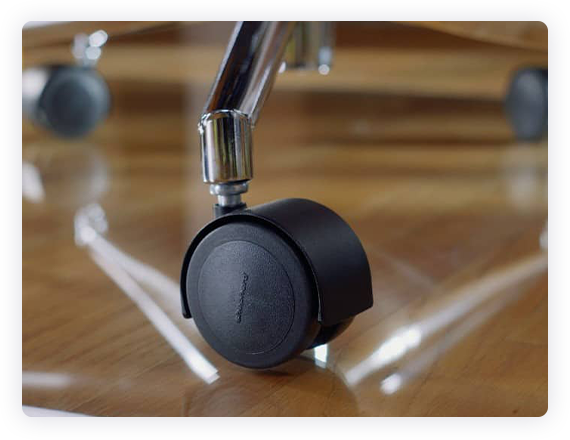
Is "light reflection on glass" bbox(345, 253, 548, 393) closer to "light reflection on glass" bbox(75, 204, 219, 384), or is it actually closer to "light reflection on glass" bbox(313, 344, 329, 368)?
"light reflection on glass" bbox(313, 344, 329, 368)

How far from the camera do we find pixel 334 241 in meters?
0.63

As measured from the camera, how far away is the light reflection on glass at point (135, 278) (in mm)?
699

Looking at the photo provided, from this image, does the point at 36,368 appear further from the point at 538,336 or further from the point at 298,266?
the point at 538,336

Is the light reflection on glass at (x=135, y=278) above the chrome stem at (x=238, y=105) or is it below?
below

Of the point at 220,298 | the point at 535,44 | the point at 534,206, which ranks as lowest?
the point at 534,206

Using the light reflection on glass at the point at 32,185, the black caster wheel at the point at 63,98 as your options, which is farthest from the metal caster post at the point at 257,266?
the black caster wheel at the point at 63,98

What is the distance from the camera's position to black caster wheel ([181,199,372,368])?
2.01 feet

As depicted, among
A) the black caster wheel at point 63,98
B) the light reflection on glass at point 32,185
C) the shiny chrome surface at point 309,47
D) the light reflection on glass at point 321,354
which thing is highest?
the shiny chrome surface at point 309,47

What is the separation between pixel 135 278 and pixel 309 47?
2.13 ft

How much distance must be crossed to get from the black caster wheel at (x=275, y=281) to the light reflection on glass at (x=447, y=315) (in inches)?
1.8

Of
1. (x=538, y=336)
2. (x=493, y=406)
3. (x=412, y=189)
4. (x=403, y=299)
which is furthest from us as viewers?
(x=412, y=189)

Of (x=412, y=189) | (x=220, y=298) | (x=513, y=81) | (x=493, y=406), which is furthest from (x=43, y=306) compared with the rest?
(x=513, y=81)

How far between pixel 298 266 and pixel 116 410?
0.55 ft

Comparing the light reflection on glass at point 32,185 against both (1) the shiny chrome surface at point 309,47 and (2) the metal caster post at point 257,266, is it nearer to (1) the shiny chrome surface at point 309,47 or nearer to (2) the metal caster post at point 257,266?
(1) the shiny chrome surface at point 309,47
